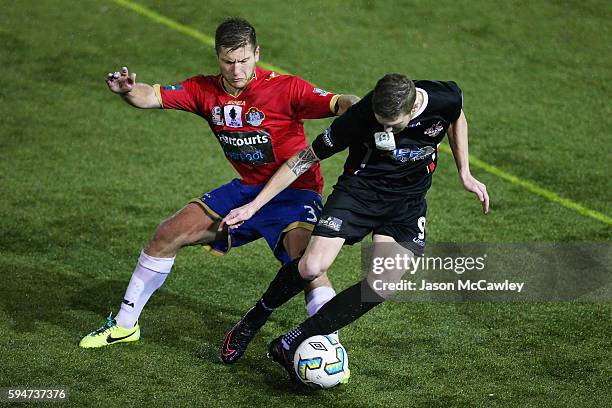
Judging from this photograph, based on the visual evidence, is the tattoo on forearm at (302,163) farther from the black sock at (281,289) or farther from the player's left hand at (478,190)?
the player's left hand at (478,190)

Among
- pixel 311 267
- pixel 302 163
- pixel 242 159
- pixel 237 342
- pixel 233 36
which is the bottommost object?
pixel 237 342

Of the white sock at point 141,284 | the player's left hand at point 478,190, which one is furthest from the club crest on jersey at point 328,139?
the white sock at point 141,284

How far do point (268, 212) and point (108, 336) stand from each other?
4.17ft

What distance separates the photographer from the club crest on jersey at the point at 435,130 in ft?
19.3

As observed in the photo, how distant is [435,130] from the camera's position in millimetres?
5922

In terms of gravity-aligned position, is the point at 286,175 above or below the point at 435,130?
below

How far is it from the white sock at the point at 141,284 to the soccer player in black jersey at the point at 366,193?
0.73 m

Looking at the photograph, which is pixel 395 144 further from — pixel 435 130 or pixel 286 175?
pixel 286 175

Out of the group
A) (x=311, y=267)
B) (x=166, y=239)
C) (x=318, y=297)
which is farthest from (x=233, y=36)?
(x=318, y=297)

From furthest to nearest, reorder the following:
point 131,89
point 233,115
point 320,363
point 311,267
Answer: point 233,115, point 131,89, point 311,267, point 320,363

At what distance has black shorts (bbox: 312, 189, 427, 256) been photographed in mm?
5930

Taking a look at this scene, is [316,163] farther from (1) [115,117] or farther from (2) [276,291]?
(1) [115,117]

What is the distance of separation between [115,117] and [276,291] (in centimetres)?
507

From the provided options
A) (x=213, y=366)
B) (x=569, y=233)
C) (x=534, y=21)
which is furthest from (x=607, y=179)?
(x=213, y=366)
